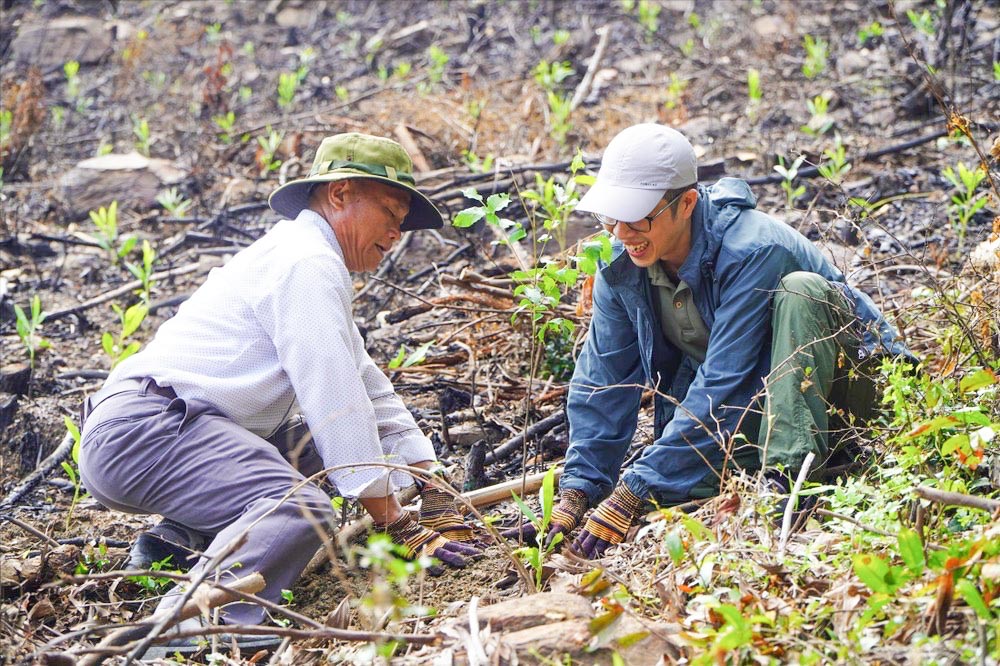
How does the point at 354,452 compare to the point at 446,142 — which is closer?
the point at 354,452

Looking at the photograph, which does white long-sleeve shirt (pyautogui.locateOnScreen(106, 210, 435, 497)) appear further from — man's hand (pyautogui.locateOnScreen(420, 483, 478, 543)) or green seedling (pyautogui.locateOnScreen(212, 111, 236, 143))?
green seedling (pyautogui.locateOnScreen(212, 111, 236, 143))

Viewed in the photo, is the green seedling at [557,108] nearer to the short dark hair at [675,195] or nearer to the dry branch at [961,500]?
the short dark hair at [675,195]

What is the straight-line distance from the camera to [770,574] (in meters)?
2.34

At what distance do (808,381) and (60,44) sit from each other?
11.6 meters

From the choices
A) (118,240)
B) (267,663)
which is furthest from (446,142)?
(267,663)

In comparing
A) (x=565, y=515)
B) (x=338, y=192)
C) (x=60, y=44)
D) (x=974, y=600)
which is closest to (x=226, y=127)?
(x=60, y=44)

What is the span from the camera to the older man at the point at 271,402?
10.2ft

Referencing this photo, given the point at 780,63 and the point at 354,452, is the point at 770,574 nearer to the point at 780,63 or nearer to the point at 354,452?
the point at 354,452

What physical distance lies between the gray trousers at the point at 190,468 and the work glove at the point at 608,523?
80 cm

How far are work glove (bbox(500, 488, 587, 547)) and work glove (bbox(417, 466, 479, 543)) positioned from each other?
14cm

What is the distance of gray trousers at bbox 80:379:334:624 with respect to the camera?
312cm

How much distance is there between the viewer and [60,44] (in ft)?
39.7

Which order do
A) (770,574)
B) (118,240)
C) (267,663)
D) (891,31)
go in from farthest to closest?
(891,31), (118,240), (267,663), (770,574)

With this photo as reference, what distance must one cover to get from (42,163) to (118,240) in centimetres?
266
